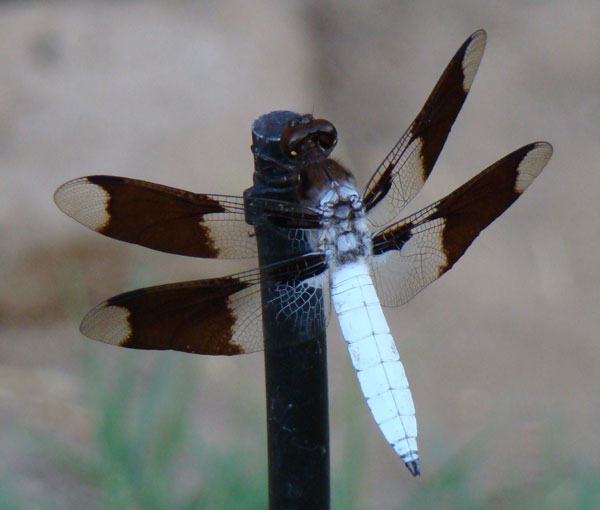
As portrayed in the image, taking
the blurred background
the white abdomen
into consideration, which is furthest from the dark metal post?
the blurred background

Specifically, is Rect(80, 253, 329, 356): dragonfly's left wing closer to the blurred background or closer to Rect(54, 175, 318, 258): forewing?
Rect(54, 175, 318, 258): forewing

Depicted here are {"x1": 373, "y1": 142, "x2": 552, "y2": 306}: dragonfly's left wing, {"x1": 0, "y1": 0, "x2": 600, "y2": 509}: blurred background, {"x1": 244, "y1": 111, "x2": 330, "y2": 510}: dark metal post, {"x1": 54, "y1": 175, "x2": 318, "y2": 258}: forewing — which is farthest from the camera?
{"x1": 0, "y1": 0, "x2": 600, "y2": 509}: blurred background

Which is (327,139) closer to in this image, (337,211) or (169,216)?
(337,211)

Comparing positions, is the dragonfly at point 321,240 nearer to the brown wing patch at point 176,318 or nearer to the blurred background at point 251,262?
the brown wing patch at point 176,318

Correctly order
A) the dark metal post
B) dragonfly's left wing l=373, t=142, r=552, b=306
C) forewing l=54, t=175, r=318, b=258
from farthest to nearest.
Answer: dragonfly's left wing l=373, t=142, r=552, b=306, forewing l=54, t=175, r=318, b=258, the dark metal post

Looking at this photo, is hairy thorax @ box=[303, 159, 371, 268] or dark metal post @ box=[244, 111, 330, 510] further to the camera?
hairy thorax @ box=[303, 159, 371, 268]

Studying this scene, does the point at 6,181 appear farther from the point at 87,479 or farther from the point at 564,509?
the point at 564,509

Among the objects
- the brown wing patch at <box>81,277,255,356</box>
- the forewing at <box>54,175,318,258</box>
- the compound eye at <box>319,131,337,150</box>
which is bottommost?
the brown wing patch at <box>81,277,255,356</box>

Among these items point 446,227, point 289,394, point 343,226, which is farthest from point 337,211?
point 289,394

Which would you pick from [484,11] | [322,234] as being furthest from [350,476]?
[484,11]
